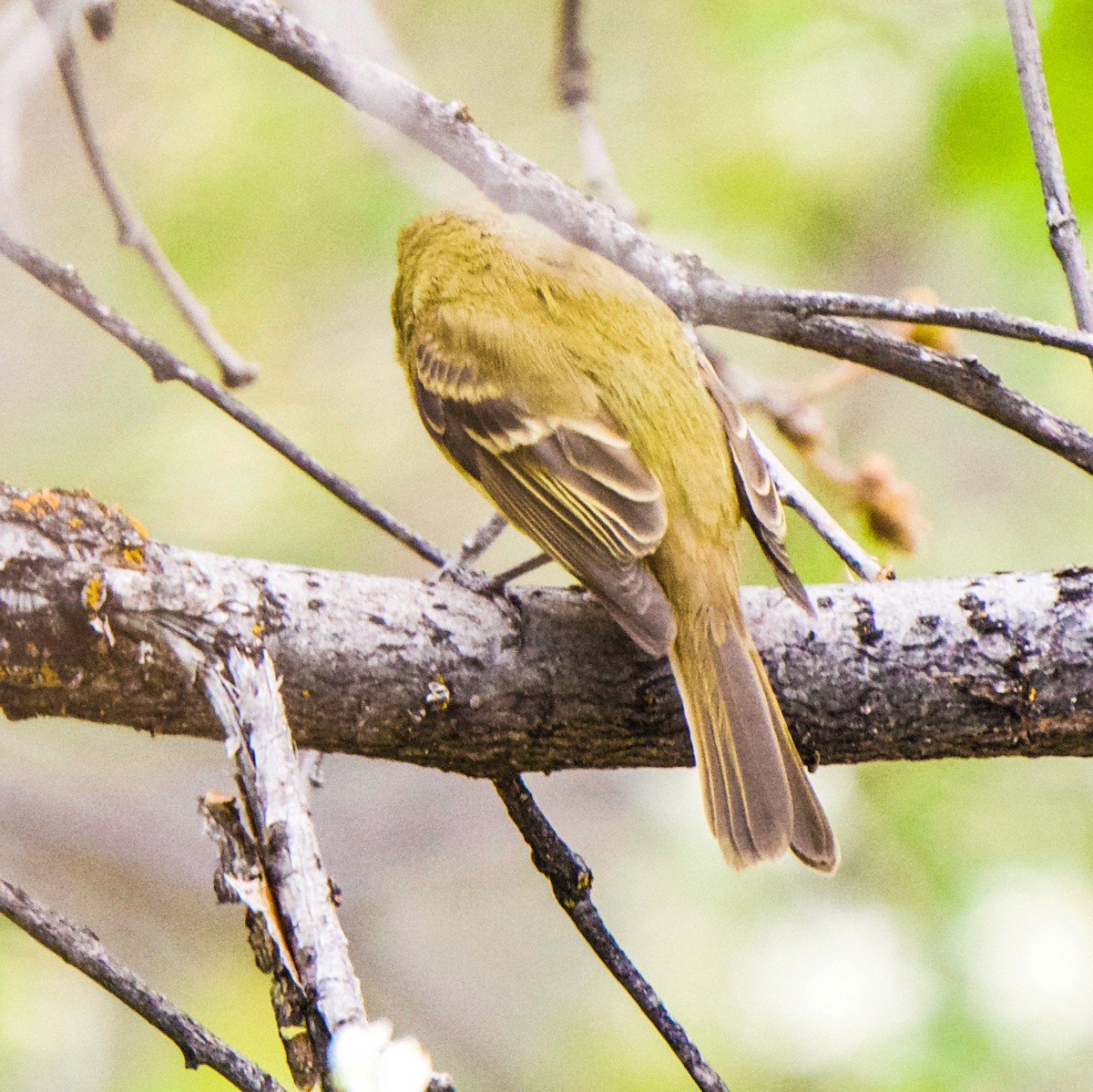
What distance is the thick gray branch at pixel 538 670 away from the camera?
202cm

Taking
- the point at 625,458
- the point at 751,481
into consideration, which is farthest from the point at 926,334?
the point at 625,458

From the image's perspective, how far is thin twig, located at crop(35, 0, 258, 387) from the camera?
9.59 ft

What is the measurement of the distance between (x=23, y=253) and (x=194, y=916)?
3081 millimetres

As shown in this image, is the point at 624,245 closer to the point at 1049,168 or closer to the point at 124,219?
the point at 1049,168

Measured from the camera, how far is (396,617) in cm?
227

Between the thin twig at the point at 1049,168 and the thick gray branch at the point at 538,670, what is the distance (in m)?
0.54

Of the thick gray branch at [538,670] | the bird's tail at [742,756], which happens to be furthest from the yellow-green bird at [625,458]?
the thick gray branch at [538,670]

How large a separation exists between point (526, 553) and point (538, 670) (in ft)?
11.5

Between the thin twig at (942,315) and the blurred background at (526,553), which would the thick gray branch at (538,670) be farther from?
the blurred background at (526,553)

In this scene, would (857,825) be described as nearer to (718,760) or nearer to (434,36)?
(718,760)

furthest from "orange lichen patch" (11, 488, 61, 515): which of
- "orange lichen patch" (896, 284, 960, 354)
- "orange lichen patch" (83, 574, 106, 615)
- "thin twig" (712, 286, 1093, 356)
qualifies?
"orange lichen patch" (896, 284, 960, 354)

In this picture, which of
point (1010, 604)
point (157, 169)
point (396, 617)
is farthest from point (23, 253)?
point (157, 169)

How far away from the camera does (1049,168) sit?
2.48 meters

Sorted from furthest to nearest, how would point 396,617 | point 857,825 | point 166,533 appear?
point 857,825 < point 166,533 < point 396,617
